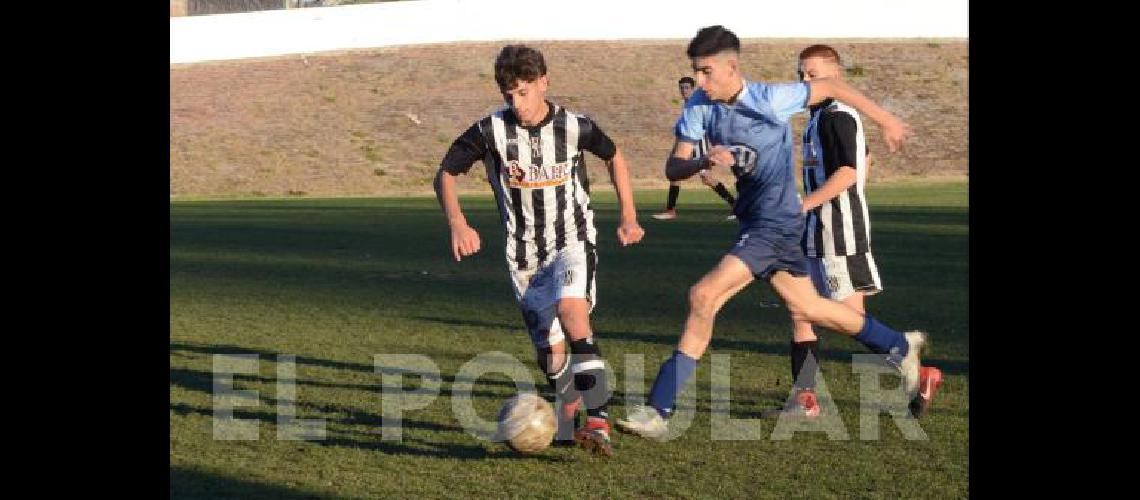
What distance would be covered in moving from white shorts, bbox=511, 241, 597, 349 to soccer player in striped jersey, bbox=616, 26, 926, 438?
527 mm

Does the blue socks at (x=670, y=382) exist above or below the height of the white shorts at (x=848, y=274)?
below

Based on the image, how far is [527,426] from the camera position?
689 centimetres

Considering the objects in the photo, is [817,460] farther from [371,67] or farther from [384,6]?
[384,6]

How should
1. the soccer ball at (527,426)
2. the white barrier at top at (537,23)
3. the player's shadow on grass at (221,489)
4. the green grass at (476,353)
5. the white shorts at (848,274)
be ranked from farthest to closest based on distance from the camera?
A: the white barrier at top at (537,23) < the white shorts at (848,274) < the soccer ball at (527,426) < the green grass at (476,353) < the player's shadow on grass at (221,489)

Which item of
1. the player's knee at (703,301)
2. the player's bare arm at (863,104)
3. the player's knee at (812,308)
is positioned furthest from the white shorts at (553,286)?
the player's bare arm at (863,104)

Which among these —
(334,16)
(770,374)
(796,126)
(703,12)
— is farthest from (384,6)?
(770,374)

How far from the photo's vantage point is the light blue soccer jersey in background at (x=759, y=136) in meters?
7.23

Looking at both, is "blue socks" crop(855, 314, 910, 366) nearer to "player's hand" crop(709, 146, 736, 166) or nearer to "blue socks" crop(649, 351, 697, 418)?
"blue socks" crop(649, 351, 697, 418)

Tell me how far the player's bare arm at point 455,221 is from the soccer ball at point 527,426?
747mm

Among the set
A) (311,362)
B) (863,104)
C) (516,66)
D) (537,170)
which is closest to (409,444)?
(537,170)

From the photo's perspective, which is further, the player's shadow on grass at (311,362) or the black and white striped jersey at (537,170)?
the player's shadow on grass at (311,362)

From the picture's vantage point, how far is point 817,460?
6.84 meters

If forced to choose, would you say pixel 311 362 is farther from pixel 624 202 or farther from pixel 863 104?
pixel 863 104

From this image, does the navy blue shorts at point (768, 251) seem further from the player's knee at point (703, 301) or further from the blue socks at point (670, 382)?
the blue socks at point (670, 382)
